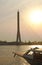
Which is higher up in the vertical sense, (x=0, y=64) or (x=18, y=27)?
(x=18, y=27)

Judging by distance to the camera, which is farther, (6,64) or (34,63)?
(6,64)

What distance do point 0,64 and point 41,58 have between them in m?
11.2

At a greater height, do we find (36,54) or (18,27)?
(18,27)

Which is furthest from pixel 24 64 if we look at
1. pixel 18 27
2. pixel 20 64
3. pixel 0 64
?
pixel 18 27

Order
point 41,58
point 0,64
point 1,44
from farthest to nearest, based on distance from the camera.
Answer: point 1,44 → point 0,64 → point 41,58

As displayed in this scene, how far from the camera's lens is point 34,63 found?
38062 mm

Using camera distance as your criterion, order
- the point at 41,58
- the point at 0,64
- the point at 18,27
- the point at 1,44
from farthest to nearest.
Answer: the point at 1,44
the point at 18,27
the point at 0,64
the point at 41,58

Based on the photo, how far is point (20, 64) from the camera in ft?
157

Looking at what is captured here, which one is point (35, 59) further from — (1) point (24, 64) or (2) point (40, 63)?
(1) point (24, 64)

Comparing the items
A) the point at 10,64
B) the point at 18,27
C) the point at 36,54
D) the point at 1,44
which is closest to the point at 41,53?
the point at 36,54

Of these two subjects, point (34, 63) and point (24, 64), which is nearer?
point (34, 63)

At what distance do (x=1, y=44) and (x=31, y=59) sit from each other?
493ft

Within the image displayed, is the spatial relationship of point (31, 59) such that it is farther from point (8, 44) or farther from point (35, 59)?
point (8, 44)

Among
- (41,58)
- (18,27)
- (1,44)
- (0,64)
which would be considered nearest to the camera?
(41,58)
